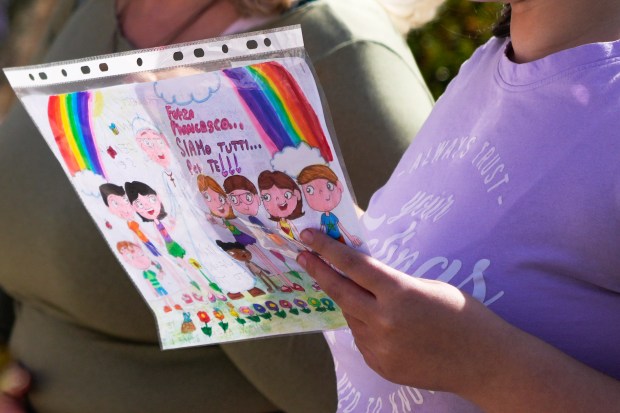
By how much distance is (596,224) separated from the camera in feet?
2.44

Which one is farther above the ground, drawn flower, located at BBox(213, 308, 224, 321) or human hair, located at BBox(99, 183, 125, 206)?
human hair, located at BBox(99, 183, 125, 206)

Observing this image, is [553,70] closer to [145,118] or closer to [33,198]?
[145,118]

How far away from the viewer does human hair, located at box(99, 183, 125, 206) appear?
3.18 feet

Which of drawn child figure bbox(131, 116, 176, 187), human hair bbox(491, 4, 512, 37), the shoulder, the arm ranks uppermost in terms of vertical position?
drawn child figure bbox(131, 116, 176, 187)

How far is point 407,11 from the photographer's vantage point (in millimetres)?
1737

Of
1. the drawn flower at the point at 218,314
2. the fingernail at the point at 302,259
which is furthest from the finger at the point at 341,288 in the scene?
the drawn flower at the point at 218,314

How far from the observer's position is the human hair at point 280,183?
839mm

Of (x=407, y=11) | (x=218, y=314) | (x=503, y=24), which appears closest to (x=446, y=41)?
(x=407, y=11)

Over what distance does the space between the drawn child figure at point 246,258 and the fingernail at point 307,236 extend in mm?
120

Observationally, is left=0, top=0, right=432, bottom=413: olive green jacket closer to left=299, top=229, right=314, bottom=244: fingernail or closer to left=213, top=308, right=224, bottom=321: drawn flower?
left=213, top=308, right=224, bottom=321: drawn flower

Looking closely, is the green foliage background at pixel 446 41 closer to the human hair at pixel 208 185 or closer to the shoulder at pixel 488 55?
the shoulder at pixel 488 55

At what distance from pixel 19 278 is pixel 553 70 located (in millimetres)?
1159

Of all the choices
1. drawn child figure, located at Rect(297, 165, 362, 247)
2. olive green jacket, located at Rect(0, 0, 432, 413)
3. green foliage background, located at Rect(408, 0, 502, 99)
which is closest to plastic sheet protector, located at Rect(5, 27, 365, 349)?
drawn child figure, located at Rect(297, 165, 362, 247)

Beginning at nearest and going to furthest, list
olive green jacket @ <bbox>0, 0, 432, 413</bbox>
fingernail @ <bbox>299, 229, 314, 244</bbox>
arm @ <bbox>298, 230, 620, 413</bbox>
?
arm @ <bbox>298, 230, 620, 413</bbox> → fingernail @ <bbox>299, 229, 314, 244</bbox> → olive green jacket @ <bbox>0, 0, 432, 413</bbox>
